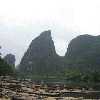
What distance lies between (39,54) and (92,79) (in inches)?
3542

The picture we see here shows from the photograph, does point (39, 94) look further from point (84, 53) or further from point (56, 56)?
point (84, 53)

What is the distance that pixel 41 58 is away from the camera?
589 feet

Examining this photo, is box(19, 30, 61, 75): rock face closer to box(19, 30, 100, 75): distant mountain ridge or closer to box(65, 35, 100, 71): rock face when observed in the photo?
box(19, 30, 100, 75): distant mountain ridge

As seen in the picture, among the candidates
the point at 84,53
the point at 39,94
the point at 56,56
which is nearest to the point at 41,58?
the point at 56,56

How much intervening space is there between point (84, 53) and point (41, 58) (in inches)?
905

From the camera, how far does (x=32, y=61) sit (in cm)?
17938

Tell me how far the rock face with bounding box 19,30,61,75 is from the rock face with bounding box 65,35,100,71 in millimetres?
7732

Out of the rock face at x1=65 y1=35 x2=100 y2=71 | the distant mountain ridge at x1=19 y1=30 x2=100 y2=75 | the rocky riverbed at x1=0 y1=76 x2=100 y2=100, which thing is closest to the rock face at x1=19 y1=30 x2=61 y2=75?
the distant mountain ridge at x1=19 y1=30 x2=100 y2=75

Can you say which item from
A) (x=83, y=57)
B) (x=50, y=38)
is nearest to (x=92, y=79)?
(x=83, y=57)

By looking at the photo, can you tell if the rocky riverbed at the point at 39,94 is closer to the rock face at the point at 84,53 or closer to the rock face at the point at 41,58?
the rock face at the point at 41,58

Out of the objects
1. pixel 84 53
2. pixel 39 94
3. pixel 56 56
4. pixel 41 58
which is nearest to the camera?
pixel 39 94

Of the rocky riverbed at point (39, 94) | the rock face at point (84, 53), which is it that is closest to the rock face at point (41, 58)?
the rock face at point (84, 53)

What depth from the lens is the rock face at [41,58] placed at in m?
170

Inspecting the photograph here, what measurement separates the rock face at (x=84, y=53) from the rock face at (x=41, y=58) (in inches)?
304
